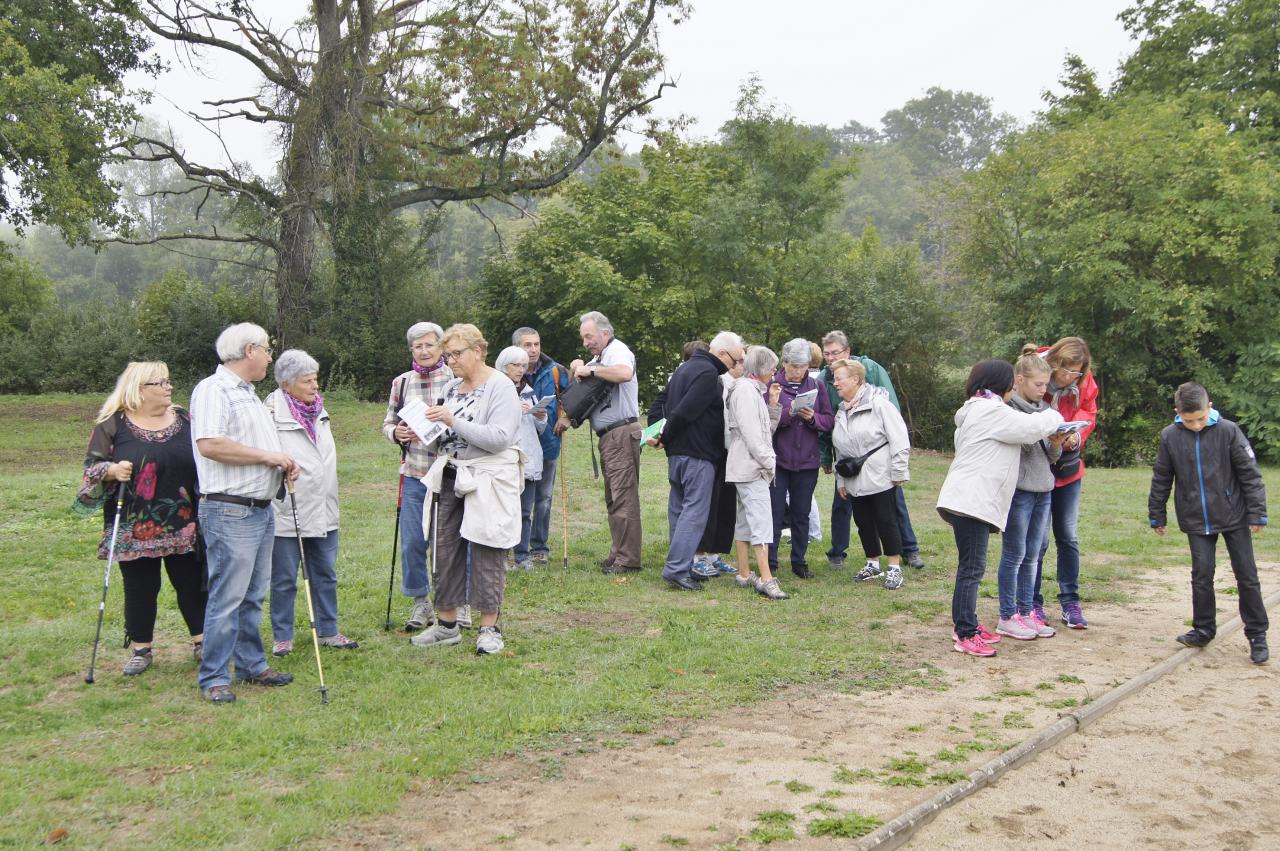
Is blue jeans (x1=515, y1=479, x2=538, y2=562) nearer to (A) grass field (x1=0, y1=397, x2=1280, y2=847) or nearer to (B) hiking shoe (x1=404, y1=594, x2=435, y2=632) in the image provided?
(A) grass field (x1=0, y1=397, x2=1280, y2=847)

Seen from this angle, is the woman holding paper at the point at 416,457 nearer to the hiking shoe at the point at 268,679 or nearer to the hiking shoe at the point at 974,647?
the hiking shoe at the point at 268,679

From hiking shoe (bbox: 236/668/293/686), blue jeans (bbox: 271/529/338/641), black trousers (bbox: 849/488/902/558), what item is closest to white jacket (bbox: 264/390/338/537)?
A: blue jeans (bbox: 271/529/338/641)

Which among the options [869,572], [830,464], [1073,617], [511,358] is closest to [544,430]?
[511,358]

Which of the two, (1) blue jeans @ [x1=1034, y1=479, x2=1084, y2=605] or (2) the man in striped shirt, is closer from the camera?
(2) the man in striped shirt

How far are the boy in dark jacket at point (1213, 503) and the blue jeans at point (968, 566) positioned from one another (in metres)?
1.36

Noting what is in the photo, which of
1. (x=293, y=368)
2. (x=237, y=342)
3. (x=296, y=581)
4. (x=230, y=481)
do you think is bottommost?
(x=296, y=581)

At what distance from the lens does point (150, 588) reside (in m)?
6.11

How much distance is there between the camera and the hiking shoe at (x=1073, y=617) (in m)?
7.53

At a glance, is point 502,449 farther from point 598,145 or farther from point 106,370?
point 106,370

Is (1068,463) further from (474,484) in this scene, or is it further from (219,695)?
(219,695)

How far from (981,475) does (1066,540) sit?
1.31 m

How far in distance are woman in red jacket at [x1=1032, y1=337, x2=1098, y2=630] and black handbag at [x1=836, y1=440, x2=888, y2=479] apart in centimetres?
159

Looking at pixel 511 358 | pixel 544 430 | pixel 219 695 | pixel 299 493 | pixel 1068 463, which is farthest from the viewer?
pixel 544 430

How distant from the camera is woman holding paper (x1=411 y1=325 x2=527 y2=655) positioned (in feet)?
20.6
